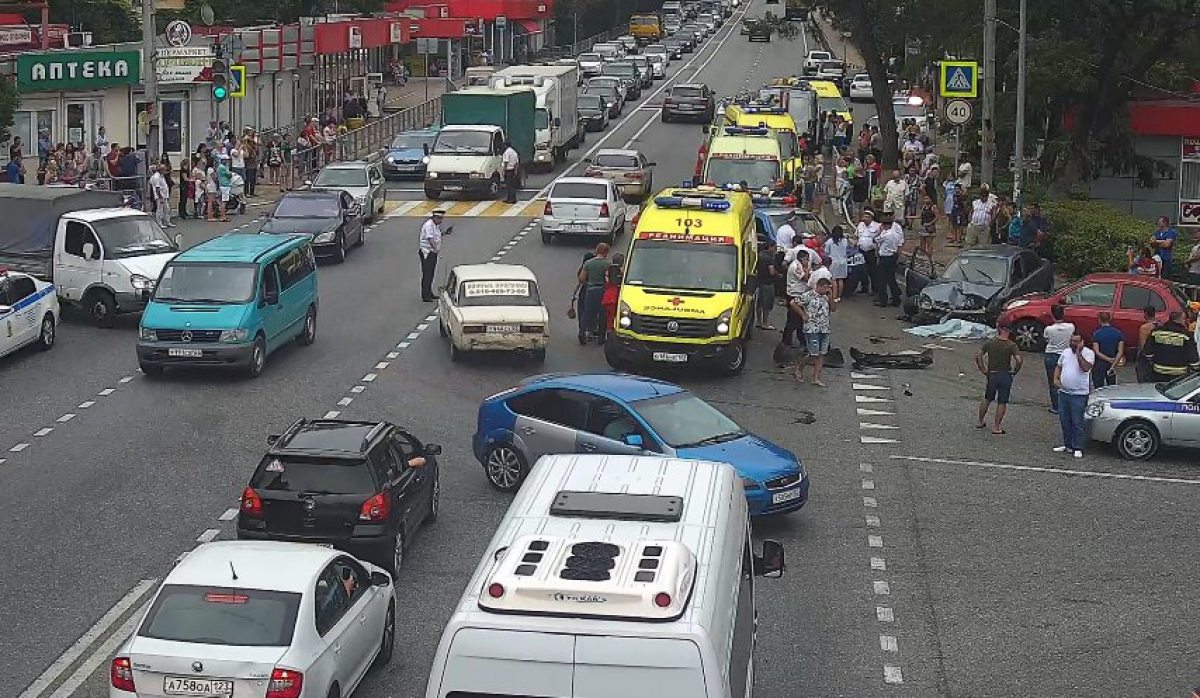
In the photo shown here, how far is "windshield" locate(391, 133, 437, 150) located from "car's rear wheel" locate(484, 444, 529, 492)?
109 feet

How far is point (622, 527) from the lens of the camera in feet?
33.6

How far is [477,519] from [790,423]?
6.22m

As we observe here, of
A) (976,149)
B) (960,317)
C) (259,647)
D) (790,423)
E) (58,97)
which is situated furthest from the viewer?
(976,149)

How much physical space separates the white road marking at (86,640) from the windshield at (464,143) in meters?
31.2

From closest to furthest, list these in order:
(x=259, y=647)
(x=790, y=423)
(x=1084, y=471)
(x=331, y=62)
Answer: (x=259, y=647) → (x=1084, y=471) → (x=790, y=423) → (x=331, y=62)

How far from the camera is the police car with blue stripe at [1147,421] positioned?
2259 cm

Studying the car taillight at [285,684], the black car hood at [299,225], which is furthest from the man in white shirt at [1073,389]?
the black car hood at [299,225]

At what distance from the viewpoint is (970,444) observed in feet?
75.8

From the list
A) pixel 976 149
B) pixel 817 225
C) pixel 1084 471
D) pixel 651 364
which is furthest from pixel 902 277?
pixel 976 149

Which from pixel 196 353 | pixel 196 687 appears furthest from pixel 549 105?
pixel 196 687

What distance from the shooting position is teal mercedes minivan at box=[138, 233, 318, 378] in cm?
2519

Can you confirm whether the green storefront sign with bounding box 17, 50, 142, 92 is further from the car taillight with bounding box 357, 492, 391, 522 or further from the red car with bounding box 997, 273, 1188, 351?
the car taillight with bounding box 357, 492, 391, 522

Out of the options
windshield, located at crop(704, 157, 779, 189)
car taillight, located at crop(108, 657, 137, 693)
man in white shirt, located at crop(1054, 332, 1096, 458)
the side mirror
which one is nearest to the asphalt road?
man in white shirt, located at crop(1054, 332, 1096, 458)

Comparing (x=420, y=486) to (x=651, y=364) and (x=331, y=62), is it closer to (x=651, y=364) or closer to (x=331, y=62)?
(x=651, y=364)
